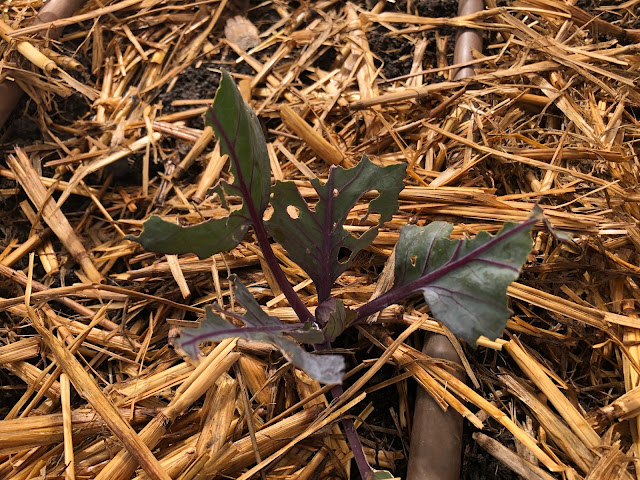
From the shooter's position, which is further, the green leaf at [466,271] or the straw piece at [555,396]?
the straw piece at [555,396]

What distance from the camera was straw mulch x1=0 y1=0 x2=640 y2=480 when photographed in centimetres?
98

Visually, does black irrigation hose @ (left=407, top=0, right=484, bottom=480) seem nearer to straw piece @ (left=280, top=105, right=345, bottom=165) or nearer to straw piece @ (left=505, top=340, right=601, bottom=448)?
straw piece @ (left=505, top=340, right=601, bottom=448)

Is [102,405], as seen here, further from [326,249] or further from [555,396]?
[555,396]

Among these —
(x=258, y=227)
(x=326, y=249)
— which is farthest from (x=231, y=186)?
(x=326, y=249)

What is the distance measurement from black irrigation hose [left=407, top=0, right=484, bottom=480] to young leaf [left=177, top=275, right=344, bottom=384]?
0.27m

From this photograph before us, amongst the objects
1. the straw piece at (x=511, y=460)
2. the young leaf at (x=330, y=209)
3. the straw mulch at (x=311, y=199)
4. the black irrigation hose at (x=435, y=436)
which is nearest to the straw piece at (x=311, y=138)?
the straw mulch at (x=311, y=199)

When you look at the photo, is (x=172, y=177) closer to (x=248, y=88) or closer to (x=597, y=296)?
(x=248, y=88)

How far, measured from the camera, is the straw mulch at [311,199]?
3.20ft

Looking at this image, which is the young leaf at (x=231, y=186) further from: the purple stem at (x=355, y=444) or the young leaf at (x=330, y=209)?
the purple stem at (x=355, y=444)

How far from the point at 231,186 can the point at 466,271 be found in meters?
0.38

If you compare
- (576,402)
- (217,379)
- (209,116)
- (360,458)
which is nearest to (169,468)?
(217,379)

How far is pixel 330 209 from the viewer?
960 mm

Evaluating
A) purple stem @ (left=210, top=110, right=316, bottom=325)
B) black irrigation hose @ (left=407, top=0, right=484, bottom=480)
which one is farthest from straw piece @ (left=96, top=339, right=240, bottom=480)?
black irrigation hose @ (left=407, top=0, right=484, bottom=480)

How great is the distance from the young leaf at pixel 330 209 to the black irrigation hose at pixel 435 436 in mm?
240
